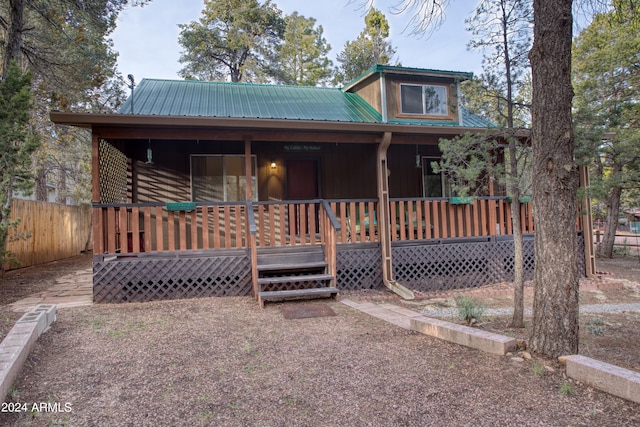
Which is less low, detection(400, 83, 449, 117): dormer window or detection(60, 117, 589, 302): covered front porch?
detection(400, 83, 449, 117): dormer window

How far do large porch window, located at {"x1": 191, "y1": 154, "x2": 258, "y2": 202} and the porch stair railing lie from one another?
2.01 metres

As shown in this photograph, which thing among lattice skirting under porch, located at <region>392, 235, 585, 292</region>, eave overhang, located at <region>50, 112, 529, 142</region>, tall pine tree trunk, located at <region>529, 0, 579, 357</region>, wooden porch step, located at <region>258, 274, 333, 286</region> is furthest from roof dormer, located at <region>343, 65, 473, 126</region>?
tall pine tree trunk, located at <region>529, 0, 579, 357</region>

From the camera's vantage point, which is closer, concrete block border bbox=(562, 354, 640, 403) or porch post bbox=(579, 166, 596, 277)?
concrete block border bbox=(562, 354, 640, 403)

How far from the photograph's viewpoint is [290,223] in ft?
22.7

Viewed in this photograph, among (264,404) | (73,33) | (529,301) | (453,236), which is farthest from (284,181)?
(73,33)

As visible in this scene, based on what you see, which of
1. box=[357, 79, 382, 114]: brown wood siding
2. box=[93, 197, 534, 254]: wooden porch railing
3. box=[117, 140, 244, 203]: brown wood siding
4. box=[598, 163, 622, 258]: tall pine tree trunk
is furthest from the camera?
box=[598, 163, 622, 258]: tall pine tree trunk

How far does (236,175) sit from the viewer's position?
8.58 m

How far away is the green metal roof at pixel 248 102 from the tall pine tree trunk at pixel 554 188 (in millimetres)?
4669

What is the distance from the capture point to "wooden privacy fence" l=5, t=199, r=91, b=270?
9.73 meters

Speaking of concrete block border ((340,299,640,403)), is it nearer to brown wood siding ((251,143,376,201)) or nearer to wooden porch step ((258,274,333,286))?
wooden porch step ((258,274,333,286))

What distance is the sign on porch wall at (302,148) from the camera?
886 centimetres

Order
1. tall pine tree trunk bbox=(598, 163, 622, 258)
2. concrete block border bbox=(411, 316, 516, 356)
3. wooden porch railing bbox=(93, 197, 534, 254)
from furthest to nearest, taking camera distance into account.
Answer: tall pine tree trunk bbox=(598, 163, 622, 258) → wooden porch railing bbox=(93, 197, 534, 254) → concrete block border bbox=(411, 316, 516, 356)

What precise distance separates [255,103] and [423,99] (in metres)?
3.92

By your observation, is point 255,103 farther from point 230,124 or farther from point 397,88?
point 397,88
